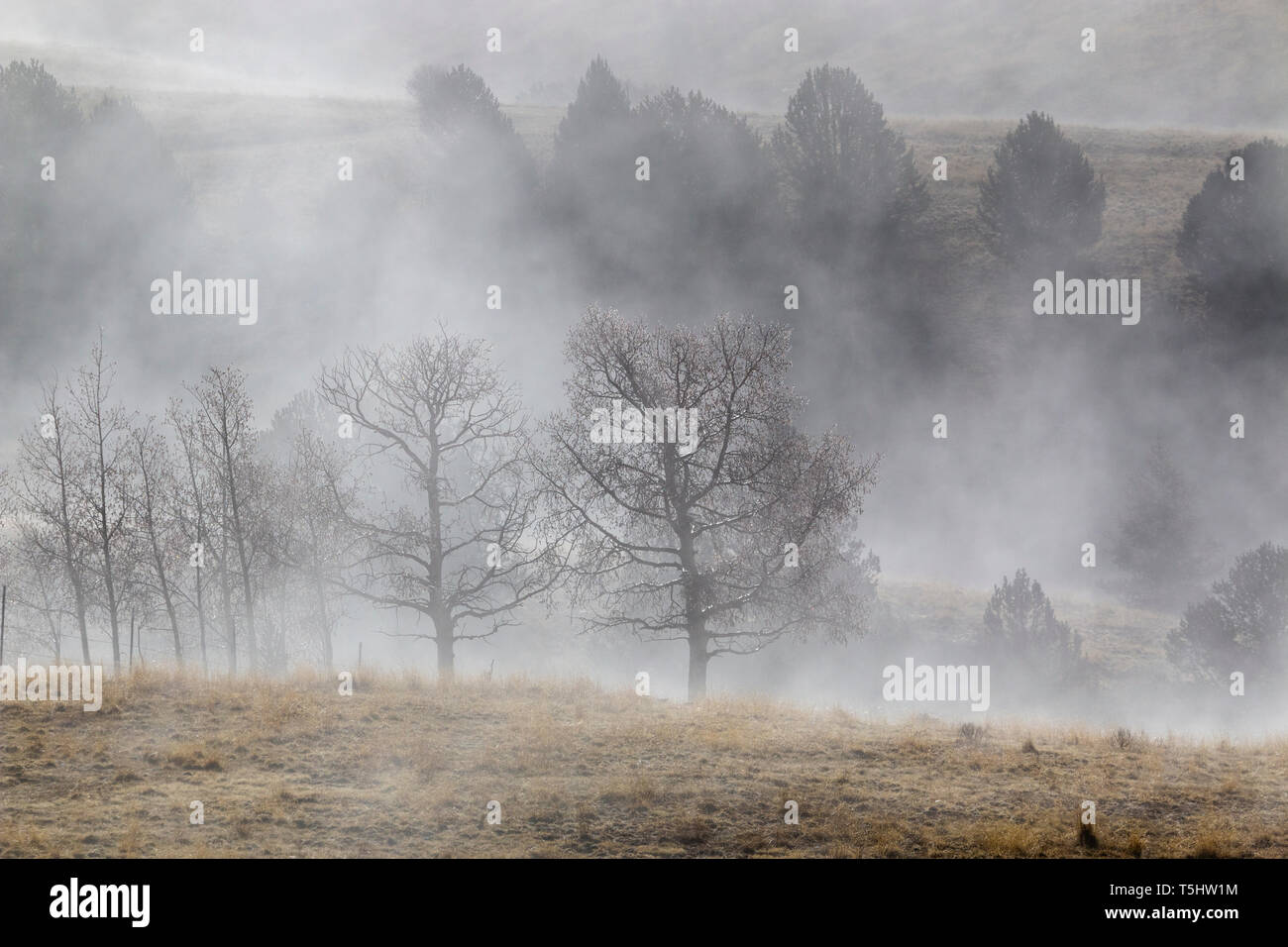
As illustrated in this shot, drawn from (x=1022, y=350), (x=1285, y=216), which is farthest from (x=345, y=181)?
(x=1285, y=216)

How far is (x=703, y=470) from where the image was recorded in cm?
2411

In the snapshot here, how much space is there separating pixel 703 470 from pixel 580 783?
40.0ft

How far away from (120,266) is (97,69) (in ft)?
286

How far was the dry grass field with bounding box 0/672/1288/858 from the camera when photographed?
10906mm

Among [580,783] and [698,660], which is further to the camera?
[698,660]

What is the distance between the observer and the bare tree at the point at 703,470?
22.9 m

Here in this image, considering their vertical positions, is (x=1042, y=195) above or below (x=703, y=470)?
above

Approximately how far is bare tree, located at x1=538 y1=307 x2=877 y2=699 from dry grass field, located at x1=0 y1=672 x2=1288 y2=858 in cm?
535

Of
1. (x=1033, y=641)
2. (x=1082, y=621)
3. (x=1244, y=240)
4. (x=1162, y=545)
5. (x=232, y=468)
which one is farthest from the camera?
(x=1244, y=240)

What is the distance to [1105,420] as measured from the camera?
68188 millimetres

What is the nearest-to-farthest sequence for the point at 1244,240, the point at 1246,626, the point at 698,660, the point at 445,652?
the point at 698,660 → the point at 445,652 → the point at 1246,626 → the point at 1244,240

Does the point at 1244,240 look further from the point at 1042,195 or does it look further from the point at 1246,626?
the point at 1246,626

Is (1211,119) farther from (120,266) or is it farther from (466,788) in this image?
(466,788)

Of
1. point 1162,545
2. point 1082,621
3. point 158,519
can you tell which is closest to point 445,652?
point 158,519
